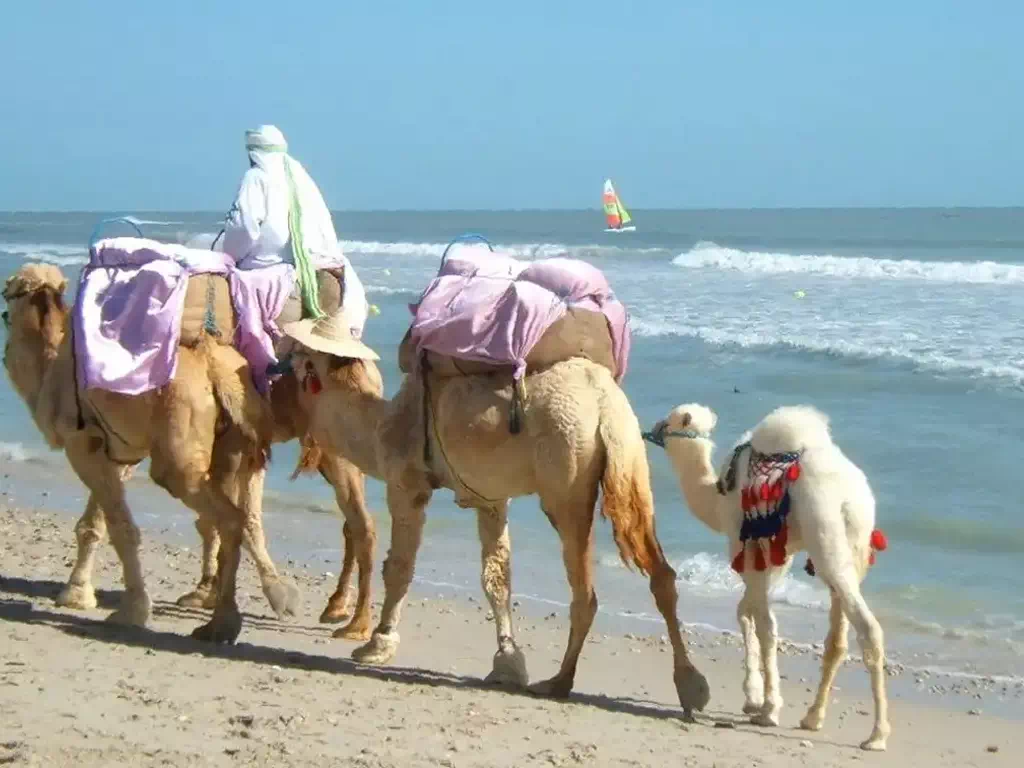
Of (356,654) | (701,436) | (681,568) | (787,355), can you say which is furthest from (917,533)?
(787,355)

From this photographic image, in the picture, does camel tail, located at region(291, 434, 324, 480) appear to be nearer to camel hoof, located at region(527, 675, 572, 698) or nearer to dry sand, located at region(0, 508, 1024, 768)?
dry sand, located at region(0, 508, 1024, 768)

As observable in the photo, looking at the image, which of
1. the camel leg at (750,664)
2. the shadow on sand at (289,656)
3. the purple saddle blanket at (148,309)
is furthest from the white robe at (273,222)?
the camel leg at (750,664)

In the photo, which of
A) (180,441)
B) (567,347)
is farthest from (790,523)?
(180,441)

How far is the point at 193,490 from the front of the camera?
778cm

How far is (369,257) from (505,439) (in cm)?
4810

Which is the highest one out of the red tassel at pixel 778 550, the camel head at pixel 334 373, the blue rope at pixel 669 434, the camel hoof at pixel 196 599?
the camel head at pixel 334 373

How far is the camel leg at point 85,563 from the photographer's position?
8672 mm

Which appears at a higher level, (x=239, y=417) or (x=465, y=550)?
(x=239, y=417)

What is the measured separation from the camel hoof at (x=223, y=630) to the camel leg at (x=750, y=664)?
2494mm

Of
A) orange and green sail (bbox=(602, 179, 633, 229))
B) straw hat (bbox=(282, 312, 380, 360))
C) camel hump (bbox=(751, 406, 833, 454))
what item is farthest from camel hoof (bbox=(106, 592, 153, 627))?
orange and green sail (bbox=(602, 179, 633, 229))

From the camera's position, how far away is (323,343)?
766 centimetres

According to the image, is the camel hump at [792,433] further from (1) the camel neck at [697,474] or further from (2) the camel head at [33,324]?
(2) the camel head at [33,324]

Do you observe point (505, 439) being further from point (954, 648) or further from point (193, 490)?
point (954, 648)

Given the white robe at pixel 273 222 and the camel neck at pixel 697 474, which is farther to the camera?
the white robe at pixel 273 222
